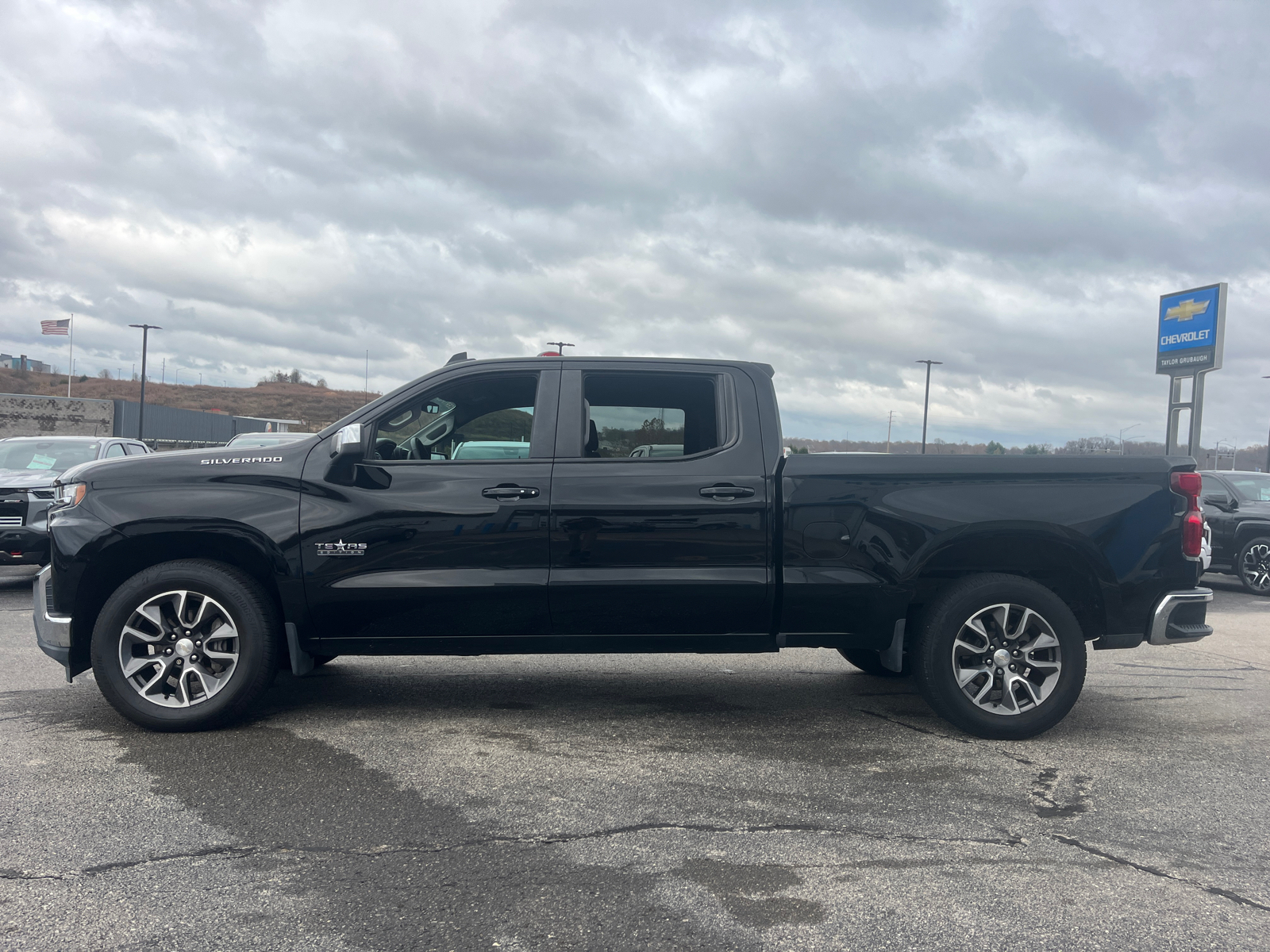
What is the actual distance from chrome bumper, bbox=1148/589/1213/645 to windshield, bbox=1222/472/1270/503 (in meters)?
9.55

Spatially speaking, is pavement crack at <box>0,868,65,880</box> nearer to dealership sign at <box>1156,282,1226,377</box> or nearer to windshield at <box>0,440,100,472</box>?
windshield at <box>0,440,100,472</box>

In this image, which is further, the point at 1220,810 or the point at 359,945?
the point at 1220,810

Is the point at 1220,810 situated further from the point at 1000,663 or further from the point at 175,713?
the point at 175,713

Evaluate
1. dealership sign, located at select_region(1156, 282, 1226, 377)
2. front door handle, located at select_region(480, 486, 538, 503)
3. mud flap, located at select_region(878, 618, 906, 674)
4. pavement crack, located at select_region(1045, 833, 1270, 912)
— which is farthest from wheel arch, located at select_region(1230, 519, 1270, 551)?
dealership sign, located at select_region(1156, 282, 1226, 377)

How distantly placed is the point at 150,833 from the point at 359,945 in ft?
4.34

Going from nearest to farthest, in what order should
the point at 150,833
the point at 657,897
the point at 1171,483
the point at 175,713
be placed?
the point at 657,897
the point at 150,833
the point at 175,713
the point at 1171,483

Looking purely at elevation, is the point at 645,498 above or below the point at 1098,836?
above

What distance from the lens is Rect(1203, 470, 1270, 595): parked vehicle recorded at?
12680mm

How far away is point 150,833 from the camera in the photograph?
3.62 meters

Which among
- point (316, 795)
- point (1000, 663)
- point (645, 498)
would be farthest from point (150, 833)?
point (1000, 663)

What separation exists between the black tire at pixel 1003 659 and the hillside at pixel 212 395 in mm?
99153

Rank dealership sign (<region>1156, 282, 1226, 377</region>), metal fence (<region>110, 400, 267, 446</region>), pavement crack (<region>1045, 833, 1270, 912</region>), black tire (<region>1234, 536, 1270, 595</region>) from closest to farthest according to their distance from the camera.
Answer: pavement crack (<region>1045, 833, 1270, 912</region>) → black tire (<region>1234, 536, 1270, 595</region>) → dealership sign (<region>1156, 282, 1226, 377</region>) → metal fence (<region>110, 400, 267, 446</region>)

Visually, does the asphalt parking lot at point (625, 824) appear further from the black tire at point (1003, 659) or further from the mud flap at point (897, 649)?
the mud flap at point (897, 649)

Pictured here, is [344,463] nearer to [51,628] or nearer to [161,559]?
[161,559]
